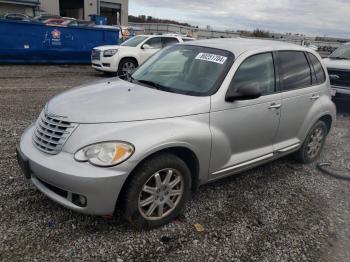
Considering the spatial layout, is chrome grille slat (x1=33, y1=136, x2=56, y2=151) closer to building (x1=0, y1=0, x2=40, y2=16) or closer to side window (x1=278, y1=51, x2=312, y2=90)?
side window (x1=278, y1=51, x2=312, y2=90)

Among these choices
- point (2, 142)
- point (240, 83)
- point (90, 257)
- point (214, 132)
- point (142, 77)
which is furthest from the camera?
point (2, 142)

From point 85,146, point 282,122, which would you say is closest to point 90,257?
point 85,146

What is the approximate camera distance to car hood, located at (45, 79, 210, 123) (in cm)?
311

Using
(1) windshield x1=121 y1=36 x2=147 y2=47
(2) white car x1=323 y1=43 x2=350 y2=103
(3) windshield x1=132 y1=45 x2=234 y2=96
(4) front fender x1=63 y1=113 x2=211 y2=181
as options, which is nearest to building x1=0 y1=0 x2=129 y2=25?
(1) windshield x1=121 y1=36 x2=147 y2=47

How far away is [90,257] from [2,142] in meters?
3.10

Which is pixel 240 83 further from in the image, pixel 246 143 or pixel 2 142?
pixel 2 142

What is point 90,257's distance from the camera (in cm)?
288

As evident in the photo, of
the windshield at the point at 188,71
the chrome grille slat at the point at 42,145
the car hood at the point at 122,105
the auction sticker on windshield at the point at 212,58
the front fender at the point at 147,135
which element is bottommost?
the chrome grille slat at the point at 42,145

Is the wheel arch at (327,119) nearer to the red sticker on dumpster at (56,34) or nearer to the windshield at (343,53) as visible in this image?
the windshield at (343,53)

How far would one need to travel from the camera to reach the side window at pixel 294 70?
4.39 metres

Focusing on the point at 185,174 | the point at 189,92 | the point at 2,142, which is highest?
the point at 189,92

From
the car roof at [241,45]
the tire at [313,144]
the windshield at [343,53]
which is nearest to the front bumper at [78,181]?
the car roof at [241,45]

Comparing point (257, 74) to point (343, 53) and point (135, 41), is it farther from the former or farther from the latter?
point (135, 41)

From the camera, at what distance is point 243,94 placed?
3.57 meters
